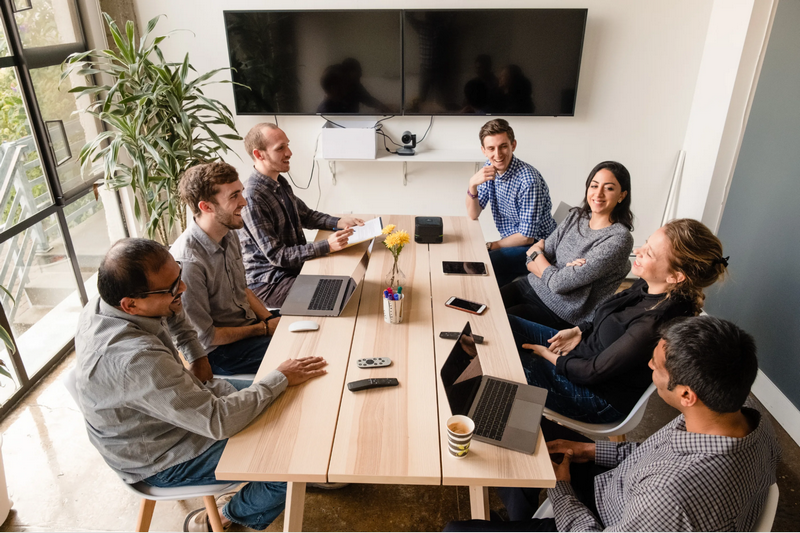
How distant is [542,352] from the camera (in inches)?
84.5

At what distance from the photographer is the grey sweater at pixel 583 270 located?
7.47 ft

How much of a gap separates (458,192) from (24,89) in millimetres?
2910

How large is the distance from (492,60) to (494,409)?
2.87 metres

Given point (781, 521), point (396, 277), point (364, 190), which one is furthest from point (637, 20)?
point (781, 521)

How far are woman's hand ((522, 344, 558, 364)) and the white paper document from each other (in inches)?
37.0

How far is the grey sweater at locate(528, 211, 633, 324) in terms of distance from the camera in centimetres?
228

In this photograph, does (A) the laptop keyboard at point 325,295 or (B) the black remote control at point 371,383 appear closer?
(B) the black remote control at point 371,383

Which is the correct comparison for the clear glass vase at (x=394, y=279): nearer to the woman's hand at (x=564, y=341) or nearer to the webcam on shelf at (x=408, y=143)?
the woman's hand at (x=564, y=341)

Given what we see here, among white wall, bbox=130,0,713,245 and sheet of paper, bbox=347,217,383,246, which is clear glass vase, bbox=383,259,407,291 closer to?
sheet of paper, bbox=347,217,383,246

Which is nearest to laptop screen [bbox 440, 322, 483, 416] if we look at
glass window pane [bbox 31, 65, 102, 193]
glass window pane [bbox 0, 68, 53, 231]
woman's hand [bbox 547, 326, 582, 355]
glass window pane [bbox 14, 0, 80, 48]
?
woman's hand [bbox 547, 326, 582, 355]

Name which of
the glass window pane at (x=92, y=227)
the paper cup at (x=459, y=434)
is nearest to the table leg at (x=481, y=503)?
the paper cup at (x=459, y=434)

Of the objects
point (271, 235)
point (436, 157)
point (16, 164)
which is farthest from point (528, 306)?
point (16, 164)

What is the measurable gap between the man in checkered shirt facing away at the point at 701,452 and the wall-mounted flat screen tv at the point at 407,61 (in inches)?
111

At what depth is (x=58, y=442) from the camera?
248 cm
